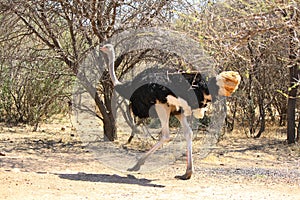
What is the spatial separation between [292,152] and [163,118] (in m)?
3.40

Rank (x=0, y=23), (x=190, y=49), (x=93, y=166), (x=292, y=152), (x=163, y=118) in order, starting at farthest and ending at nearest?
(x=292, y=152), (x=0, y=23), (x=190, y=49), (x=93, y=166), (x=163, y=118)

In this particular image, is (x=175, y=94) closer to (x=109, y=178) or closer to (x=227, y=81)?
(x=227, y=81)

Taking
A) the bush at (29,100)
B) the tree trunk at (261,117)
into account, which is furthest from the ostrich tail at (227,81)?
the bush at (29,100)

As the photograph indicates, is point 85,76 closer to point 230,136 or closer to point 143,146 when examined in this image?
point 143,146

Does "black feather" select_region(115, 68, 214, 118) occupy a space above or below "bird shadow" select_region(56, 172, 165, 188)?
above

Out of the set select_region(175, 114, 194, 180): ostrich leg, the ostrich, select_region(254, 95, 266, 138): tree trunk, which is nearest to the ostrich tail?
the ostrich

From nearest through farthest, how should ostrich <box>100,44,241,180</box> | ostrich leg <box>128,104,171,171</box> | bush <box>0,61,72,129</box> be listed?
ostrich <box>100,44,241,180</box>
ostrich leg <box>128,104,171,171</box>
bush <box>0,61,72,129</box>

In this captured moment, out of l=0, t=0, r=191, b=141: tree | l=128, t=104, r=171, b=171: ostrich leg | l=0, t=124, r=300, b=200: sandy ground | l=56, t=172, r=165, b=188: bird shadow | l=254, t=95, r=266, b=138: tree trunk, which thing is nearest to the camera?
l=0, t=124, r=300, b=200: sandy ground

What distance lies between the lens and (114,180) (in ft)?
19.8

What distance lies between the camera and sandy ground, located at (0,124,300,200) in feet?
17.7

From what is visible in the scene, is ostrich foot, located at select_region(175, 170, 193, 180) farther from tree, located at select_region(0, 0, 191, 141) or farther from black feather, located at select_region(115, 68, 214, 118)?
tree, located at select_region(0, 0, 191, 141)

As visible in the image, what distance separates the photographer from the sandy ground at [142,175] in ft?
17.7

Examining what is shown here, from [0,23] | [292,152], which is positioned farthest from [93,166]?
[292,152]

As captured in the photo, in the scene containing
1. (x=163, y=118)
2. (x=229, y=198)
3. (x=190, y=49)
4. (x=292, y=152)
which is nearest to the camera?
(x=229, y=198)
